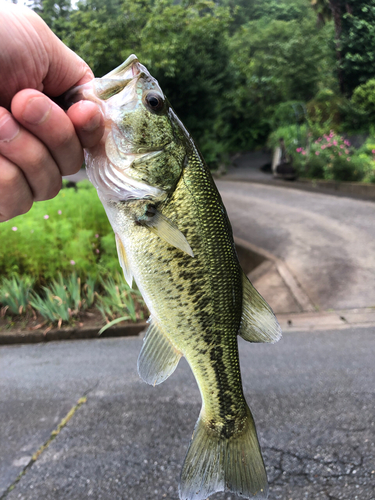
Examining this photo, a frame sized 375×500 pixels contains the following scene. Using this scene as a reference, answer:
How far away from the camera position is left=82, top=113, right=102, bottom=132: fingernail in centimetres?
97

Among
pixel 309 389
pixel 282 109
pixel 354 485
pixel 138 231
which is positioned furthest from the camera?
pixel 282 109

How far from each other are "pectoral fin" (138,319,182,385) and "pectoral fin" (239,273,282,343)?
0.78 ft

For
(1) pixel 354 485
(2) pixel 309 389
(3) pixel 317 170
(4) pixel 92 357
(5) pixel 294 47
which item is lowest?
(3) pixel 317 170

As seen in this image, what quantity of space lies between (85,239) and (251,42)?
17984 mm

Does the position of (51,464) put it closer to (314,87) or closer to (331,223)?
(331,223)

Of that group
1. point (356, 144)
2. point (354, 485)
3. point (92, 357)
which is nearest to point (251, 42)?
point (356, 144)

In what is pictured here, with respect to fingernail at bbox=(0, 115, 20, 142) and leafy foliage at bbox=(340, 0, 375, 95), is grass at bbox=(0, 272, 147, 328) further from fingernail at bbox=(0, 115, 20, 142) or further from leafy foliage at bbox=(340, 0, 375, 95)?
leafy foliage at bbox=(340, 0, 375, 95)

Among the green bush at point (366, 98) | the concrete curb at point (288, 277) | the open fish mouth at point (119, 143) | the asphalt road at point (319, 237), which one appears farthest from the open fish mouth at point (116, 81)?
the green bush at point (366, 98)

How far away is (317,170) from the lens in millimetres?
14508

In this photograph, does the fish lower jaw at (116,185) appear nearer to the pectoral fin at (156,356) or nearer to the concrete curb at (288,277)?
the pectoral fin at (156,356)

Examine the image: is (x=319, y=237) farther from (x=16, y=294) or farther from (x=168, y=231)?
(x=168, y=231)

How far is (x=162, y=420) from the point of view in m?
3.38

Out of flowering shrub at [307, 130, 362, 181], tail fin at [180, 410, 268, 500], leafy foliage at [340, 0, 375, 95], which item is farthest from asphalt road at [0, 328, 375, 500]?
flowering shrub at [307, 130, 362, 181]

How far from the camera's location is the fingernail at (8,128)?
37.5 inches
